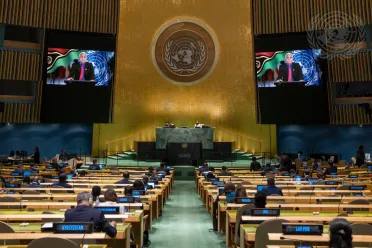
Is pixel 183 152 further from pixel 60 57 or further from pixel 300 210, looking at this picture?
pixel 300 210

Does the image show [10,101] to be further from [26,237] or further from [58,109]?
[26,237]

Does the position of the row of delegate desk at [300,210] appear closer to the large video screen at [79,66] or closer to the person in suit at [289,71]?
the person in suit at [289,71]

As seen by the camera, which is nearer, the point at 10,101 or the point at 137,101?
the point at 10,101

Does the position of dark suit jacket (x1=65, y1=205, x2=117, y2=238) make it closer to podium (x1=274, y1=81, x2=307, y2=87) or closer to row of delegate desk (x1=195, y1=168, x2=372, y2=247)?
row of delegate desk (x1=195, y1=168, x2=372, y2=247)

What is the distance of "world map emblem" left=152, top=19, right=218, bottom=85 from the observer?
2309 cm

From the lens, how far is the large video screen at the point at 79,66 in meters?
19.5

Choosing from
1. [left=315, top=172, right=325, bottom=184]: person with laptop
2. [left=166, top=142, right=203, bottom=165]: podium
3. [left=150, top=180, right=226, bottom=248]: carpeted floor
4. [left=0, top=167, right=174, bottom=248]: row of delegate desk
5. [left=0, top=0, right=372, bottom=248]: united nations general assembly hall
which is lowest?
[left=150, top=180, right=226, bottom=248]: carpeted floor

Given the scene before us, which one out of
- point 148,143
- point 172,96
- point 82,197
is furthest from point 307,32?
point 82,197

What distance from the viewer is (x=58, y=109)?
62.6 feet

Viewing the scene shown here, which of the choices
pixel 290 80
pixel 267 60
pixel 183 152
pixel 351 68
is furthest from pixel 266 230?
pixel 351 68

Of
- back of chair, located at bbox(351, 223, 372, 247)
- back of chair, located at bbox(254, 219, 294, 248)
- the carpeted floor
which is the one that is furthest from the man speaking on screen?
back of chair, located at bbox(351, 223, 372, 247)

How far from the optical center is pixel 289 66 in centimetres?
1970

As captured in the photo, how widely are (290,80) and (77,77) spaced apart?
1103 centimetres

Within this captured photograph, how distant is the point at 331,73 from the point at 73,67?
1322 cm
